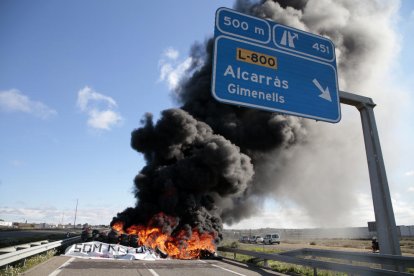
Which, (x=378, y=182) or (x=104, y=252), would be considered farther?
(x=104, y=252)

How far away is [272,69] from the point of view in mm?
6879

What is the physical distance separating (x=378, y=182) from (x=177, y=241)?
16226mm

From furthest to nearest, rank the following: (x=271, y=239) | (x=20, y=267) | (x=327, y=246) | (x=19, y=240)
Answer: (x=271, y=239)
(x=327, y=246)
(x=19, y=240)
(x=20, y=267)

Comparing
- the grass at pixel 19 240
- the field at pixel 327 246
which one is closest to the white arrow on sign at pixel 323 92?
the grass at pixel 19 240

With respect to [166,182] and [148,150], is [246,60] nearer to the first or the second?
[166,182]

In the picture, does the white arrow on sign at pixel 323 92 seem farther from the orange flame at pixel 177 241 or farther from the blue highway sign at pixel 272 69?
the orange flame at pixel 177 241

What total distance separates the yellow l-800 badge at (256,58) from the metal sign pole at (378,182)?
1.82 meters

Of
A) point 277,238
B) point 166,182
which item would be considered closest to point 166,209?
point 166,182

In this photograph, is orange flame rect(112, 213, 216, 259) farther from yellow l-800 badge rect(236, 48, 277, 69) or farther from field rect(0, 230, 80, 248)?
yellow l-800 badge rect(236, 48, 277, 69)

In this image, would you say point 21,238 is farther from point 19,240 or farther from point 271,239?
point 271,239

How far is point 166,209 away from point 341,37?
25.2m

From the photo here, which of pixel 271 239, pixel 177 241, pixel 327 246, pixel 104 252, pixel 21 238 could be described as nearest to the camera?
pixel 104 252

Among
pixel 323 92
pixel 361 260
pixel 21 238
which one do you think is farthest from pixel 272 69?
pixel 21 238

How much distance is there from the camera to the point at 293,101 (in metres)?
6.84
